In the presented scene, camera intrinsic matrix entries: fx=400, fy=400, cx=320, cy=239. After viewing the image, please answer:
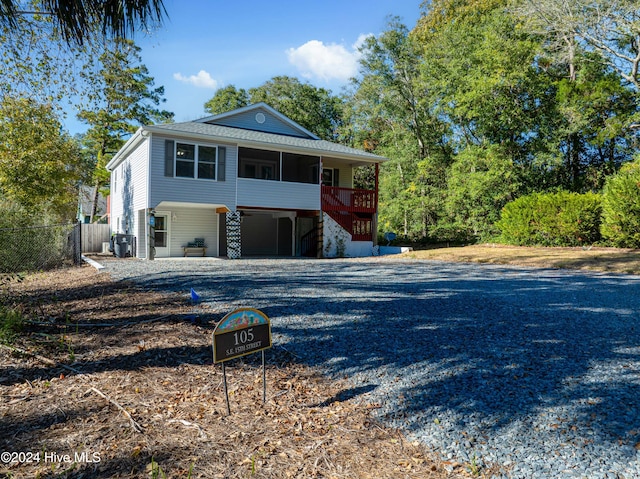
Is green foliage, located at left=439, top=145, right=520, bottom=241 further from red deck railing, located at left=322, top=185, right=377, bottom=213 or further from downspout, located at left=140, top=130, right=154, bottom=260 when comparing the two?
downspout, located at left=140, top=130, right=154, bottom=260

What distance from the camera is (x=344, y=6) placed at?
1144 cm

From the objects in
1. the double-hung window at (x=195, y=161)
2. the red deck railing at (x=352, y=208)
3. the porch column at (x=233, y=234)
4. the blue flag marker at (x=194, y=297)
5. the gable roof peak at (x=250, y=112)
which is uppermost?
the gable roof peak at (x=250, y=112)

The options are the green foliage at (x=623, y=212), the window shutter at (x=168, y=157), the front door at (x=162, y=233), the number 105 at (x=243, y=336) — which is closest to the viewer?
the number 105 at (x=243, y=336)

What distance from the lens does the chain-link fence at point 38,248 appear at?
9771mm

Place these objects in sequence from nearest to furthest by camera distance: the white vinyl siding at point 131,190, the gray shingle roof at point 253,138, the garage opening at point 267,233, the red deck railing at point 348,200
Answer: the gray shingle roof at point 253,138 < the white vinyl siding at point 131,190 < the red deck railing at point 348,200 < the garage opening at point 267,233

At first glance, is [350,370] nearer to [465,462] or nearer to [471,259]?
[465,462]

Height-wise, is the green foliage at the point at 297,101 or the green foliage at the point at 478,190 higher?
the green foliage at the point at 297,101

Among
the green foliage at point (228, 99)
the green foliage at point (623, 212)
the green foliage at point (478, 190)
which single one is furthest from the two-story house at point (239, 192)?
the green foliage at point (228, 99)

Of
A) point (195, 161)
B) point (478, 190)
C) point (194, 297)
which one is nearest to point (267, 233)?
point (195, 161)

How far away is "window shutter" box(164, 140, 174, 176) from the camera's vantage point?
1424cm

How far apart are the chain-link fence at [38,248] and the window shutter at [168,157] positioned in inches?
138

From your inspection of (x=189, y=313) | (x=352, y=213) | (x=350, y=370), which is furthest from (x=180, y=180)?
(x=350, y=370)

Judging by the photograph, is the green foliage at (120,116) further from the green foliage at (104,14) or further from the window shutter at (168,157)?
the green foliage at (104,14)

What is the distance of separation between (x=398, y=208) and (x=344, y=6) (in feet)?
45.0
